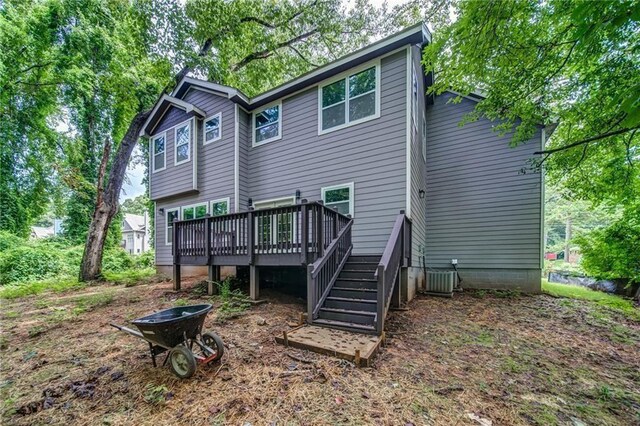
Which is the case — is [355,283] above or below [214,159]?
→ below

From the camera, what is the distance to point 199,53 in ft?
Result: 38.4

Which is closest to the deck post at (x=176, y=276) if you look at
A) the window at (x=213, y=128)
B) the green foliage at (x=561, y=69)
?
the window at (x=213, y=128)

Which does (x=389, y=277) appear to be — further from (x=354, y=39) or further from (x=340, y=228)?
(x=354, y=39)

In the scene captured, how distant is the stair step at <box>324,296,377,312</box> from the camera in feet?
14.9

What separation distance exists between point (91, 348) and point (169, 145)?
8.86m

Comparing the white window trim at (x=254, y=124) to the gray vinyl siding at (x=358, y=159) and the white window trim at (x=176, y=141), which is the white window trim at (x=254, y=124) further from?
the white window trim at (x=176, y=141)

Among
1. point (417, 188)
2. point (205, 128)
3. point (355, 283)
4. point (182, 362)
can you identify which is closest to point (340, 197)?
point (417, 188)

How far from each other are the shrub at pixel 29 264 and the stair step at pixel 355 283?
15.0 metres

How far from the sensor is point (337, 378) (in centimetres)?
295

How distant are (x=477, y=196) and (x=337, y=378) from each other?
7976mm

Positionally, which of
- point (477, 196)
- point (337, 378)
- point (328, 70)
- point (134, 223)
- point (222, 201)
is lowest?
point (337, 378)

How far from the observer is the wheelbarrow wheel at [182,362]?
9.35 feet

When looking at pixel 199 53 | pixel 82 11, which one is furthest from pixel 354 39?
pixel 82 11

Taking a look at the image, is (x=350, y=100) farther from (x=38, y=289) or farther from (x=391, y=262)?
(x=38, y=289)
